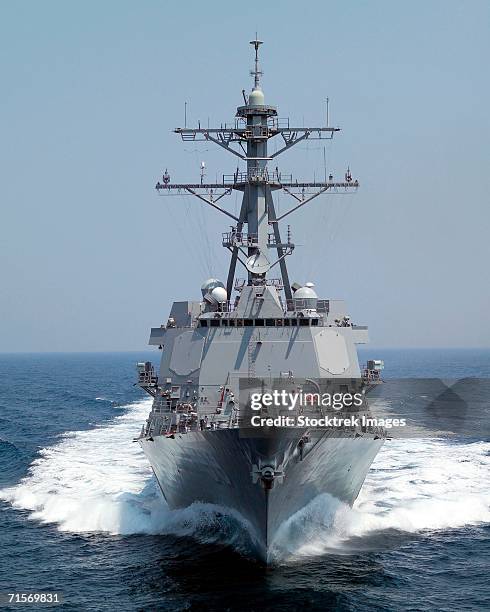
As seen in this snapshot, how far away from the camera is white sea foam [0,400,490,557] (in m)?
19.4

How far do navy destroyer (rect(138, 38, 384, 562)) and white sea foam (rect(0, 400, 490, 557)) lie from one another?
60 centimetres

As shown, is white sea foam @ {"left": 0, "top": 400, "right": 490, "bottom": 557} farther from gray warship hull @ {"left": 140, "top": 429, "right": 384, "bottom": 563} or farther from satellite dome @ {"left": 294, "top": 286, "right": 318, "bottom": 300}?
satellite dome @ {"left": 294, "top": 286, "right": 318, "bottom": 300}

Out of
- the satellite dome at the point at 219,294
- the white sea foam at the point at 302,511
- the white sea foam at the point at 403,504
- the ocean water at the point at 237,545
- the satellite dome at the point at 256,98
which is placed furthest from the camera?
the satellite dome at the point at 256,98

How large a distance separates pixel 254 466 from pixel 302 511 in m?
2.67

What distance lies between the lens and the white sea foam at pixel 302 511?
63.6ft

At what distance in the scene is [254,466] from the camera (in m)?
16.6

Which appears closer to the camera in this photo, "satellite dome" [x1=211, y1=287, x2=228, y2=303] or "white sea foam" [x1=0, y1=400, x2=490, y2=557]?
"white sea foam" [x1=0, y1=400, x2=490, y2=557]

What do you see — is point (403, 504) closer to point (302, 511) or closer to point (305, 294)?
point (302, 511)

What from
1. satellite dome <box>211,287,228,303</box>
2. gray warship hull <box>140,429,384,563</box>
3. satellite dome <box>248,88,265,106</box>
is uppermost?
satellite dome <box>248,88,265,106</box>

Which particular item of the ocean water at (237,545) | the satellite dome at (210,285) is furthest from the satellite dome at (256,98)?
the ocean water at (237,545)

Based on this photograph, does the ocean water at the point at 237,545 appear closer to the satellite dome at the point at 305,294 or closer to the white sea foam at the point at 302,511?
the white sea foam at the point at 302,511

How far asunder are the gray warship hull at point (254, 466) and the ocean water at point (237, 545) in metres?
0.53

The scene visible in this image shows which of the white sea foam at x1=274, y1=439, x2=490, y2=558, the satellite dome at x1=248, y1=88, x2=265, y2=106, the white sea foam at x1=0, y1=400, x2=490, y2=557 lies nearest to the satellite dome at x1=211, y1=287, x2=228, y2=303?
the white sea foam at x1=0, y1=400, x2=490, y2=557

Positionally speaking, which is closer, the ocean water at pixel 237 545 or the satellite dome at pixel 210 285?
the ocean water at pixel 237 545
